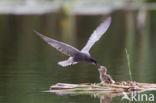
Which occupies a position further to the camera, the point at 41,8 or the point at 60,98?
the point at 41,8

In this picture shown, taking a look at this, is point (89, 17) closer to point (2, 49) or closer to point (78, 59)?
point (2, 49)

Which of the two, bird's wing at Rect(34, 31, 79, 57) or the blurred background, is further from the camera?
the blurred background

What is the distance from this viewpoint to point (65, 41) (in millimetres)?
21625

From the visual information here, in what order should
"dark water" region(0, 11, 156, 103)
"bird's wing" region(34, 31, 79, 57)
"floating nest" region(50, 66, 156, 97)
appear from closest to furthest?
"bird's wing" region(34, 31, 79, 57), "floating nest" region(50, 66, 156, 97), "dark water" region(0, 11, 156, 103)

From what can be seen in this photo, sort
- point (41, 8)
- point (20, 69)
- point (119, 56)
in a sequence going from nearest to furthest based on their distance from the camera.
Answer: point (20, 69) → point (119, 56) → point (41, 8)

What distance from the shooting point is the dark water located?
36.0 feet

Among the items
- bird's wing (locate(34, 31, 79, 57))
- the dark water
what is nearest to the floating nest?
the dark water

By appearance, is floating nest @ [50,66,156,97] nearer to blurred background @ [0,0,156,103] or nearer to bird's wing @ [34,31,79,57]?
blurred background @ [0,0,156,103]

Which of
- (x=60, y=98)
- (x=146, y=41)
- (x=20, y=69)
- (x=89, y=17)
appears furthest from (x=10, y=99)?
(x=89, y=17)

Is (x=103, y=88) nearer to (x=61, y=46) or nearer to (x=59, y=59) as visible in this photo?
(x=61, y=46)

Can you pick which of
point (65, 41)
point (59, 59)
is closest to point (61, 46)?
point (59, 59)

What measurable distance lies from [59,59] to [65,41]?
5.30 m

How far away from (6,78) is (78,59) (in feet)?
7.69

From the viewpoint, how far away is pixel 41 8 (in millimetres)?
35812
